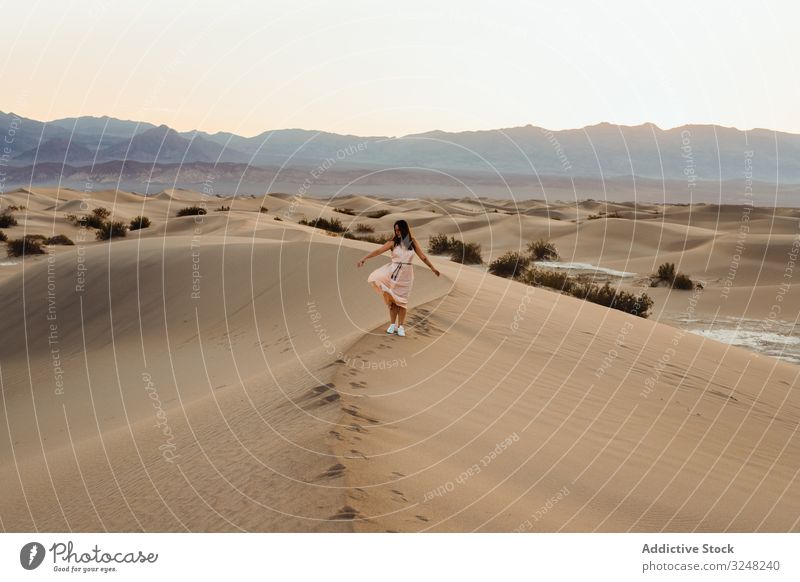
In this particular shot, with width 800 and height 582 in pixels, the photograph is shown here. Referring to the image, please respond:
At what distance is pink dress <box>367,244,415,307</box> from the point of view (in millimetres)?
9664

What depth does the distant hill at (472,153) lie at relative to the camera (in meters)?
126

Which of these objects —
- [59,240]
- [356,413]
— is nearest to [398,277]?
[356,413]

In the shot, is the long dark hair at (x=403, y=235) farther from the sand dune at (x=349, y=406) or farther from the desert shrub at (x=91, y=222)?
the desert shrub at (x=91, y=222)

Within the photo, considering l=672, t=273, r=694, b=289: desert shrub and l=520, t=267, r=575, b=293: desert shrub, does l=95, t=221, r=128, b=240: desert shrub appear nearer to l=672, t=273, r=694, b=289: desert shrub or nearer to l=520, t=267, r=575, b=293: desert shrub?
l=520, t=267, r=575, b=293: desert shrub

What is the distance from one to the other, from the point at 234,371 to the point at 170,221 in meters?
24.4

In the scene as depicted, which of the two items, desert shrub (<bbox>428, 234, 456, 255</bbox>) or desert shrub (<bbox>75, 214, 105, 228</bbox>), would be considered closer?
desert shrub (<bbox>428, 234, 456, 255</bbox>)

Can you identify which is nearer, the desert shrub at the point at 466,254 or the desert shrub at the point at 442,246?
the desert shrub at the point at 466,254

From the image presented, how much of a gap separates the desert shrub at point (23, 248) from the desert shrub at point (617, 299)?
69.2ft

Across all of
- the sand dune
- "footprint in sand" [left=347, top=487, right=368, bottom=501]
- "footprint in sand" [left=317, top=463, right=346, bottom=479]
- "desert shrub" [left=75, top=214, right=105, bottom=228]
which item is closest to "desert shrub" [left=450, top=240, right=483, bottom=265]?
the sand dune

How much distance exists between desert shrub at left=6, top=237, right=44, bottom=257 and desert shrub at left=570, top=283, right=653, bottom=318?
21088 mm

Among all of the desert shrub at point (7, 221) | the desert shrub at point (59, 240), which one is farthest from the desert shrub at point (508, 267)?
the desert shrub at point (7, 221)

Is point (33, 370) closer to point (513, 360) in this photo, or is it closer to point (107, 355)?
point (107, 355)
